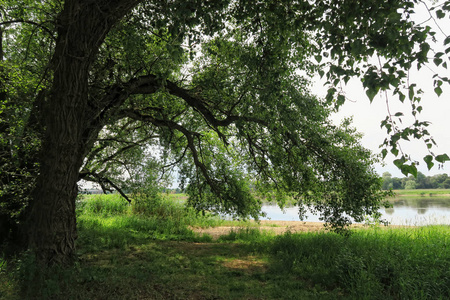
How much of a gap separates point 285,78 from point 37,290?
6458 mm

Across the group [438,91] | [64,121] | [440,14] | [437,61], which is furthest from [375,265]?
[64,121]

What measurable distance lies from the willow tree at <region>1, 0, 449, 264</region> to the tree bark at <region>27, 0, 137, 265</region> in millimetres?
23

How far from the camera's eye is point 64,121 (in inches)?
211

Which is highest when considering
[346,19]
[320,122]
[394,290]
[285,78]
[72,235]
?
[285,78]

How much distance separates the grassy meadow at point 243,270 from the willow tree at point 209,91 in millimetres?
852

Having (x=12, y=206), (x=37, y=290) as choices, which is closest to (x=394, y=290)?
(x=37, y=290)

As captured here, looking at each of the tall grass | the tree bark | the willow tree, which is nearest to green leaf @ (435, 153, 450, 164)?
the willow tree

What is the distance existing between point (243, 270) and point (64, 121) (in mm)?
5253

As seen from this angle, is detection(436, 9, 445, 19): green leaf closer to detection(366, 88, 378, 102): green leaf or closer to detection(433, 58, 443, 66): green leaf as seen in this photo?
detection(433, 58, 443, 66): green leaf

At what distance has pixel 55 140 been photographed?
5387 mm

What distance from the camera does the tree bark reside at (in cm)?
525

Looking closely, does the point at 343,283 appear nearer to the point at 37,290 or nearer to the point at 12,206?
the point at 37,290

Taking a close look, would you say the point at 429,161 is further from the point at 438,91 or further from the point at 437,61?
the point at 437,61

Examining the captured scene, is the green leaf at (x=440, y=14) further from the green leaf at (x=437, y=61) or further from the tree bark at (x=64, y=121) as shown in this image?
the tree bark at (x=64, y=121)
